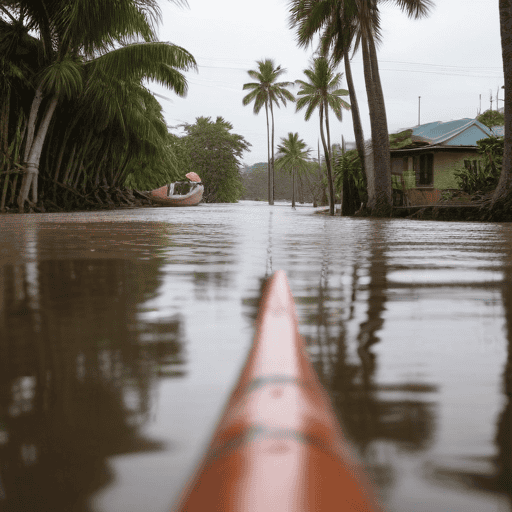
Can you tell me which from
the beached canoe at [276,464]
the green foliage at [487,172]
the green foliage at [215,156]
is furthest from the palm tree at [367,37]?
the green foliage at [215,156]

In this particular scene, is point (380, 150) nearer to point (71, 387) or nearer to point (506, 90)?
point (506, 90)

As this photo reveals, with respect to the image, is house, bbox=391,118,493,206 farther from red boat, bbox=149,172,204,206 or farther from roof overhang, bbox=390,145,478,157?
red boat, bbox=149,172,204,206

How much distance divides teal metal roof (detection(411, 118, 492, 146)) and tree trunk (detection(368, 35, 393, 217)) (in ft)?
37.9

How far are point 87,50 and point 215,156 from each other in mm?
37497

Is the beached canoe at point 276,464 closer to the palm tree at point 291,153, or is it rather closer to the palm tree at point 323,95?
the palm tree at point 323,95

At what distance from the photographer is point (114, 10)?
10625 millimetres

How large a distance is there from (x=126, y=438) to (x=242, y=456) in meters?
0.19

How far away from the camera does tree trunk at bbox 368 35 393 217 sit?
43.4 ft

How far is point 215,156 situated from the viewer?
162ft

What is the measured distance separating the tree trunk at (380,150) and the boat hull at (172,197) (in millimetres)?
14845

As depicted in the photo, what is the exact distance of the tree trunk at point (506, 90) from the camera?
8664 millimetres

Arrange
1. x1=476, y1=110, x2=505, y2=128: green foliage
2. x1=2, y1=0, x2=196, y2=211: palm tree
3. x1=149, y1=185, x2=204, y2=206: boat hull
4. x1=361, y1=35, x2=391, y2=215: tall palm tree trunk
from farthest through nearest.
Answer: x1=476, y1=110, x2=505, y2=128: green foliage → x1=149, y1=185, x2=204, y2=206: boat hull → x1=361, y1=35, x2=391, y2=215: tall palm tree trunk → x1=2, y1=0, x2=196, y2=211: palm tree

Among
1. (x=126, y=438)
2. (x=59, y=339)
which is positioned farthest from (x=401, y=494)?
(x=59, y=339)

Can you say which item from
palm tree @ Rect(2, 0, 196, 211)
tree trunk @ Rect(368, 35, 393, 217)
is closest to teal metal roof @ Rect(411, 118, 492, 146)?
tree trunk @ Rect(368, 35, 393, 217)
